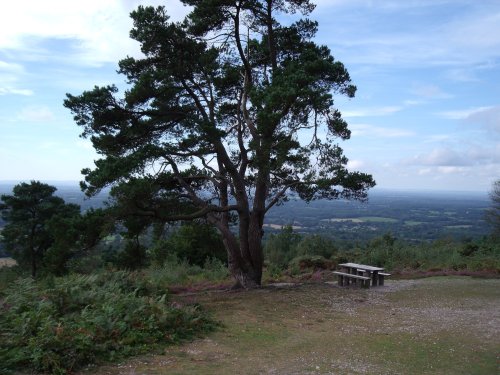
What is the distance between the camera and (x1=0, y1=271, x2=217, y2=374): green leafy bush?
17.7 feet

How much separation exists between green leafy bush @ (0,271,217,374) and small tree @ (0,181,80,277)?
16.0 metres

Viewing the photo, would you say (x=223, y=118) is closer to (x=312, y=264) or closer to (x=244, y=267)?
(x=244, y=267)

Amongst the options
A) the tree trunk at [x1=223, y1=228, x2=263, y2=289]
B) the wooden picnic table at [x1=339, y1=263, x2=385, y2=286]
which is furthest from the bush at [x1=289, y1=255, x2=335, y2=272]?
the tree trunk at [x1=223, y1=228, x2=263, y2=289]

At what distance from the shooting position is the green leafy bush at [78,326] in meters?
5.41

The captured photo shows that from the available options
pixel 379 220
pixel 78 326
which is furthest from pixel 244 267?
pixel 379 220

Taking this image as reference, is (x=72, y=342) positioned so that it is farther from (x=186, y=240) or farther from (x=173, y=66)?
(x=186, y=240)

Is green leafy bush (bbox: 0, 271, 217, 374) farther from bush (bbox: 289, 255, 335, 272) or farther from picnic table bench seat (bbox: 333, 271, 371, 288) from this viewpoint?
bush (bbox: 289, 255, 335, 272)

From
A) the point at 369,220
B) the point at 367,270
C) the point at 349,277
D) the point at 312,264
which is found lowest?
the point at 369,220

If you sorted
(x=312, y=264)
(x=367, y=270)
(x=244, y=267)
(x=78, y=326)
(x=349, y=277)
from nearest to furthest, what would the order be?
(x=78, y=326) → (x=244, y=267) → (x=367, y=270) → (x=349, y=277) → (x=312, y=264)

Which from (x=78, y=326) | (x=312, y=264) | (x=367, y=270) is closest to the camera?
(x=78, y=326)

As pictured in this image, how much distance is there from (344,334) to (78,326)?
4.55 m

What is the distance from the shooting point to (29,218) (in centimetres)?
2366

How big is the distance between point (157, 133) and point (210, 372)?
26.6 ft

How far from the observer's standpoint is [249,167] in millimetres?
13422
